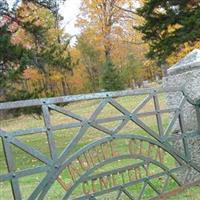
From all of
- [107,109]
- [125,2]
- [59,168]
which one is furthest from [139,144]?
[125,2]

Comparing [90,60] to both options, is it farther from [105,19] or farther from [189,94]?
[189,94]

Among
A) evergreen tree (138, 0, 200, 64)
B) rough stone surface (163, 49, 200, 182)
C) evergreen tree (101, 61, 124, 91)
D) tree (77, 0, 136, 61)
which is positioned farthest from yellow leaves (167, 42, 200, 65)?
tree (77, 0, 136, 61)

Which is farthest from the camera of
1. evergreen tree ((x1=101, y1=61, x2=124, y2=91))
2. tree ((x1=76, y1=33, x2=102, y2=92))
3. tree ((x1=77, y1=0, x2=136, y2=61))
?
tree ((x1=76, y1=33, x2=102, y2=92))

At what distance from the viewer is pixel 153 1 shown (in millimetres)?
16859

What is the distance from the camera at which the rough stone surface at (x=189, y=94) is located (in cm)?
621

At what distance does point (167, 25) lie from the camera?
16.9 meters

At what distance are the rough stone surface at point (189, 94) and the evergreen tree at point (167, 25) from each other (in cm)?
950

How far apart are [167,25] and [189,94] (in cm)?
1097

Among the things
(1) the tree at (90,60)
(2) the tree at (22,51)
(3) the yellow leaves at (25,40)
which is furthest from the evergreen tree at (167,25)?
(1) the tree at (90,60)

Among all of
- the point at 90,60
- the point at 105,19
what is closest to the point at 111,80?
the point at 105,19

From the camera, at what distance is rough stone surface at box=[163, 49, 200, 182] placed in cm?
621

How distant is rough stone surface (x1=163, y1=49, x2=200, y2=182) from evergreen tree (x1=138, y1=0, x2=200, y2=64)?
950 centimetres

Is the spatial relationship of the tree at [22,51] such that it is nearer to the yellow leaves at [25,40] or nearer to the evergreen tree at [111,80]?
the yellow leaves at [25,40]

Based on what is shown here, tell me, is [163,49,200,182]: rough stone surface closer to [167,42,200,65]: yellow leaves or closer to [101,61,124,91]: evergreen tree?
[167,42,200,65]: yellow leaves
